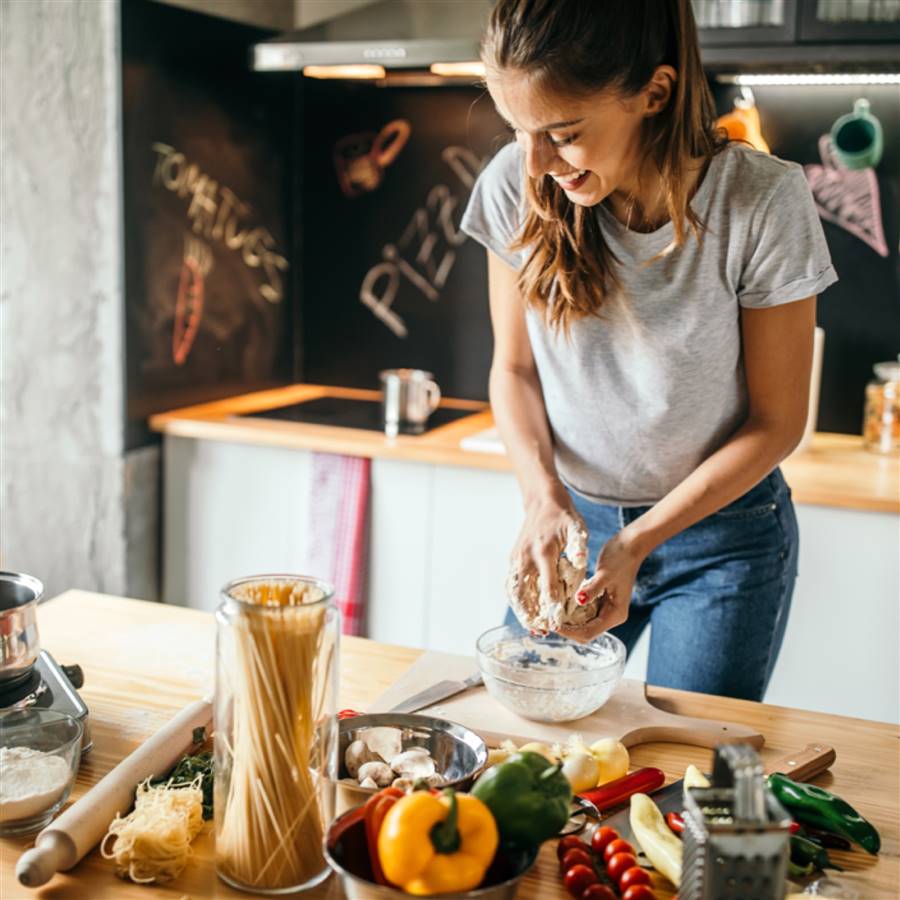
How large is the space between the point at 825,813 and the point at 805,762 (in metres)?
0.11

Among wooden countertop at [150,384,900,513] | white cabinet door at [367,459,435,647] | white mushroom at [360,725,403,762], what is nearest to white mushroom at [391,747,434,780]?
white mushroom at [360,725,403,762]

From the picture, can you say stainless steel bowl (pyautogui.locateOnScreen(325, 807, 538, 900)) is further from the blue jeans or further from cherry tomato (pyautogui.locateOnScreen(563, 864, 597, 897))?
the blue jeans

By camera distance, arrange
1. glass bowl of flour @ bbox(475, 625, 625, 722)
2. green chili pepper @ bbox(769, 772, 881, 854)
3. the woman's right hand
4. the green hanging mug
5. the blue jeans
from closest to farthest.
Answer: green chili pepper @ bbox(769, 772, 881, 854) < glass bowl of flour @ bbox(475, 625, 625, 722) < the woman's right hand < the blue jeans < the green hanging mug

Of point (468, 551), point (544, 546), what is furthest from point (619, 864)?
point (468, 551)

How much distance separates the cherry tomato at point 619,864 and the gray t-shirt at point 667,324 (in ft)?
2.31

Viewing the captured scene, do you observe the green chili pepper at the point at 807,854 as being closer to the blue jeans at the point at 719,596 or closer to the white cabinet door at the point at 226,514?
the blue jeans at the point at 719,596

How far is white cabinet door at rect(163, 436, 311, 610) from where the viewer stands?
2.59 meters

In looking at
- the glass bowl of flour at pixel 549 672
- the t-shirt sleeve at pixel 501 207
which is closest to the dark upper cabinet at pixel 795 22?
the t-shirt sleeve at pixel 501 207

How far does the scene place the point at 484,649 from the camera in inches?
53.2

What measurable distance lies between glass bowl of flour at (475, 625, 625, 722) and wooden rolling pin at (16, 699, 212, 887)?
1.03 feet

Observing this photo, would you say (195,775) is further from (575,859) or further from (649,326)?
(649,326)

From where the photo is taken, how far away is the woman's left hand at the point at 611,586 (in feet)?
4.30

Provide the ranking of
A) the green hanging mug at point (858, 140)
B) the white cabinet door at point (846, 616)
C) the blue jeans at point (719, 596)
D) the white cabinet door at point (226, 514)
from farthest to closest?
the white cabinet door at point (226, 514) < the green hanging mug at point (858, 140) < the white cabinet door at point (846, 616) < the blue jeans at point (719, 596)

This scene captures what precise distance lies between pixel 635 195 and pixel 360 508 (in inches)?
47.0
